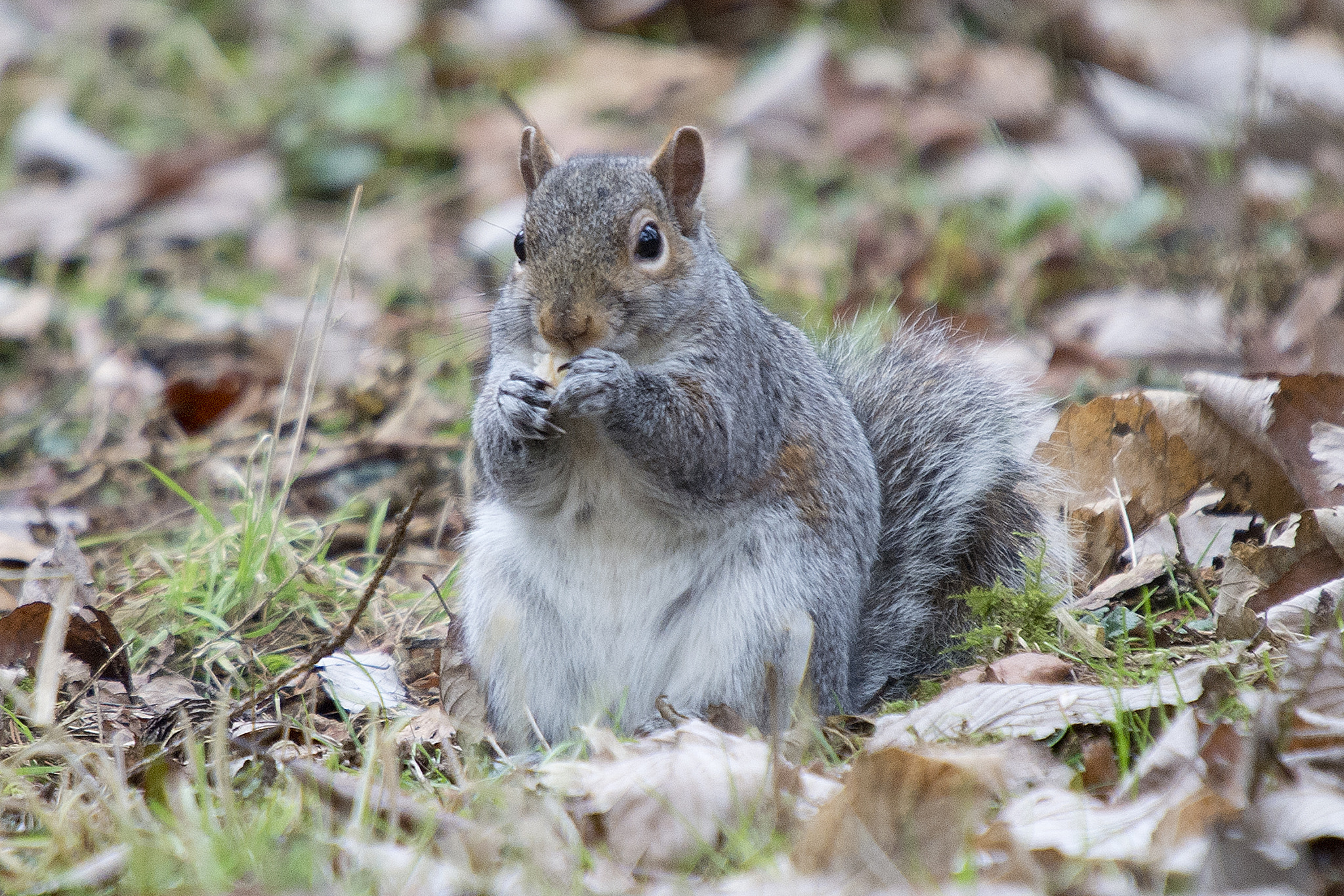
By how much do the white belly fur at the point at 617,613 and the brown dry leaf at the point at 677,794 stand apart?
16.5 inches

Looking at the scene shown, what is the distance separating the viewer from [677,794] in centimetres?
167

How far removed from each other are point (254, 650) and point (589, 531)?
0.78 metres

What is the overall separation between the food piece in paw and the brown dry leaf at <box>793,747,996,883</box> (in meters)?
0.90

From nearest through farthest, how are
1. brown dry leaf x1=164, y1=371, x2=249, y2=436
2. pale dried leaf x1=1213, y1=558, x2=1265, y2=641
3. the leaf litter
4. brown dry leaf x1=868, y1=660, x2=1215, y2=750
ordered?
the leaf litter, brown dry leaf x1=868, y1=660, x2=1215, y2=750, pale dried leaf x1=1213, y1=558, x2=1265, y2=641, brown dry leaf x1=164, y1=371, x2=249, y2=436

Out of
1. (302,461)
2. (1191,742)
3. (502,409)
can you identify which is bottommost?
(302,461)

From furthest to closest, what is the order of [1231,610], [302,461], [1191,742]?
[302,461]
[1231,610]
[1191,742]

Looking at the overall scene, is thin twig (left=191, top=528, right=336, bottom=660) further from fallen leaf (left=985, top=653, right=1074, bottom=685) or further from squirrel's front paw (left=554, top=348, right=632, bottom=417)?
fallen leaf (left=985, top=653, right=1074, bottom=685)

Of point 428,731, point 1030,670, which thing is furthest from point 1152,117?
point 428,731

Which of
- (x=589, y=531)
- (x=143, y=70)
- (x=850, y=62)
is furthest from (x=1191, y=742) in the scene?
(x=143, y=70)

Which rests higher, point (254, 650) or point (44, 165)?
point (44, 165)

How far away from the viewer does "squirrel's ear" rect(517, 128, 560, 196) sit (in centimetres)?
244

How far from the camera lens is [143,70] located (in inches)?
262

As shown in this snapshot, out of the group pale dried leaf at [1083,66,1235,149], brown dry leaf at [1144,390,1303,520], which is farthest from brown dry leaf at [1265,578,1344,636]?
pale dried leaf at [1083,66,1235,149]

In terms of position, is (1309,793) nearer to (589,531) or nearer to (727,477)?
(727,477)
